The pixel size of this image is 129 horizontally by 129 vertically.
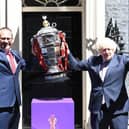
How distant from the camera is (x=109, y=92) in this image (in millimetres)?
5945

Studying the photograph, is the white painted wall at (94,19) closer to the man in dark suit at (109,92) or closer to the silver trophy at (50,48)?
the silver trophy at (50,48)

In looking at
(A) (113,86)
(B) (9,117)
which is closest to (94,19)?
(A) (113,86)

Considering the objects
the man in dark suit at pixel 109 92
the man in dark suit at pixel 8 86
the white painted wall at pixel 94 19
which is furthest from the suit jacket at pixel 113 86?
the white painted wall at pixel 94 19

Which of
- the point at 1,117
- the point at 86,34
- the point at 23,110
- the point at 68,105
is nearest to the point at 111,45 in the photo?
the point at 68,105

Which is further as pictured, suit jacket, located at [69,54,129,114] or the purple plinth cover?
the purple plinth cover

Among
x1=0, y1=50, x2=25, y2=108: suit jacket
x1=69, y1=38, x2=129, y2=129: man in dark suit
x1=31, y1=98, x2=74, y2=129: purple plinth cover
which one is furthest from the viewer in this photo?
x1=31, y1=98, x2=74, y2=129: purple plinth cover

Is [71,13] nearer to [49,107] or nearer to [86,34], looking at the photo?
[86,34]

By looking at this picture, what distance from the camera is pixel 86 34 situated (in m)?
8.24

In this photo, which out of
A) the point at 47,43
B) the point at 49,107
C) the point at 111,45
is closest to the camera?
the point at 111,45

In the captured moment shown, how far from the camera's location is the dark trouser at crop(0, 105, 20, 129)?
607 cm

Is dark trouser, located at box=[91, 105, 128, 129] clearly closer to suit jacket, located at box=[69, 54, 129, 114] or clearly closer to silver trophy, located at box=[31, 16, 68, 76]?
suit jacket, located at box=[69, 54, 129, 114]

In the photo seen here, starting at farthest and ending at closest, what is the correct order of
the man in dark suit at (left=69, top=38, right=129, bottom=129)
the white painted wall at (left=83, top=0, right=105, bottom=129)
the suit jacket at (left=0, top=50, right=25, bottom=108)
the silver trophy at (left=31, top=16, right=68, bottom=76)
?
the white painted wall at (left=83, top=0, right=105, bottom=129)
the silver trophy at (left=31, top=16, right=68, bottom=76)
the suit jacket at (left=0, top=50, right=25, bottom=108)
the man in dark suit at (left=69, top=38, right=129, bottom=129)

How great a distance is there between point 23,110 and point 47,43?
1982mm

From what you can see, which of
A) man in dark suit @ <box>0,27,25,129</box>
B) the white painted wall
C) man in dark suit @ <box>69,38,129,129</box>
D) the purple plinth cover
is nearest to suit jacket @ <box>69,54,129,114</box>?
man in dark suit @ <box>69,38,129,129</box>
